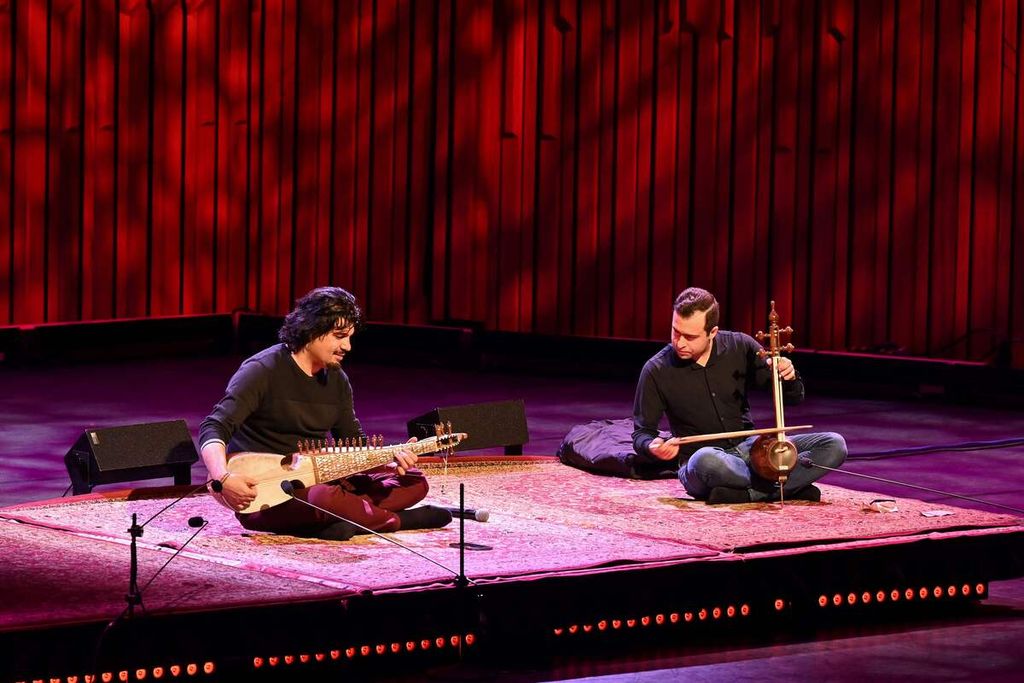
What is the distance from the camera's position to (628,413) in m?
9.22

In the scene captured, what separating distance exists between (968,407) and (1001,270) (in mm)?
Answer: 802

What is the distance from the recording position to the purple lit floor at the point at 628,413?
464 cm

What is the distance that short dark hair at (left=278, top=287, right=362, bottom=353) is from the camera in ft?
17.3

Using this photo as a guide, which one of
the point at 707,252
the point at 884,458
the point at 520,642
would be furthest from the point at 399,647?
the point at 707,252

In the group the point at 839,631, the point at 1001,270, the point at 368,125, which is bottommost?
the point at 839,631

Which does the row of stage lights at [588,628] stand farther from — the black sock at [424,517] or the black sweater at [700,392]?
the black sweater at [700,392]

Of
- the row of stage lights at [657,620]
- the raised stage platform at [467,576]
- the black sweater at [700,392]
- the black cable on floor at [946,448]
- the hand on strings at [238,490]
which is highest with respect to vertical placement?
the black sweater at [700,392]

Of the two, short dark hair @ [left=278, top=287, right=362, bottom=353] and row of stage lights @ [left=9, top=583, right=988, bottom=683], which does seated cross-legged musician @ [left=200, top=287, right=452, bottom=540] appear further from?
row of stage lights @ [left=9, top=583, right=988, bottom=683]

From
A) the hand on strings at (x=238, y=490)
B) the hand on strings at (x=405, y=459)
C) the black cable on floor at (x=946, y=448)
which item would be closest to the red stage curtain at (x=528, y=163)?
the black cable on floor at (x=946, y=448)

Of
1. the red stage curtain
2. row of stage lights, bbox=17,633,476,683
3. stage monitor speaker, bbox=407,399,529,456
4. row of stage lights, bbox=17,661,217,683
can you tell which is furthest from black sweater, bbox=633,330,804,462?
the red stage curtain

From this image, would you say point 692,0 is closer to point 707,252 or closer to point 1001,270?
point 707,252

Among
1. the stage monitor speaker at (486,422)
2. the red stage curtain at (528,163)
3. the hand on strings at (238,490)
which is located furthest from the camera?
the red stage curtain at (528,163)

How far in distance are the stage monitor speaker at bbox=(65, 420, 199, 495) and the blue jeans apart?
1.61 meters

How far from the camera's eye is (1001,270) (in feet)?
32.2
